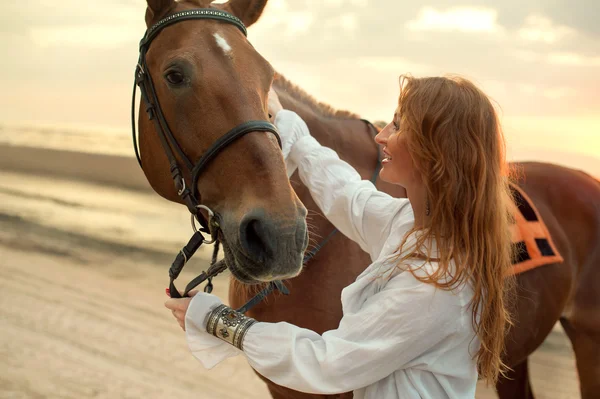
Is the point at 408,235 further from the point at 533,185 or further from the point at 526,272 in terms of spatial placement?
the point at 533,185

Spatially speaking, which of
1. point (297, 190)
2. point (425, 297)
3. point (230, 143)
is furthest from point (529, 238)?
point (230, 143)

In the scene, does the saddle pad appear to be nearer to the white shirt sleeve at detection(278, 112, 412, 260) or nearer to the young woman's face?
the white shirt sleeve at detection(278, 112, 412, 260)

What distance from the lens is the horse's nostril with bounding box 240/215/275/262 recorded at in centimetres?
121

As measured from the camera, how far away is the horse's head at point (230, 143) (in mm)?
1229

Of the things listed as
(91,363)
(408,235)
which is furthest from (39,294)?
(408,235)

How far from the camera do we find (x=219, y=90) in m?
1.33

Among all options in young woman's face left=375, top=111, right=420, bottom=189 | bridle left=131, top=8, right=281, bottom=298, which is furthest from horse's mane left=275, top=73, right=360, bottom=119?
young woman's face left=375, top=111, right=420, bottom=189

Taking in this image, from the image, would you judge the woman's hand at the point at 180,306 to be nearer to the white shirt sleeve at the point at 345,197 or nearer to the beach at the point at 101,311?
the white shirt sleeve at the point at 345,197

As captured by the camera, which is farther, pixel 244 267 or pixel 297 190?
pixel 297 190

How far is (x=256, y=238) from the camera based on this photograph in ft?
4.09

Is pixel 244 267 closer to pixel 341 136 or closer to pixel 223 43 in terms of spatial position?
pixel 223 43

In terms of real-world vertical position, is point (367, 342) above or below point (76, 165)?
above

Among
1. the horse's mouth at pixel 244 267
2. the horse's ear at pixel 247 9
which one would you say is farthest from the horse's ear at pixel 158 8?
the horse's mouth at pixel 244 267

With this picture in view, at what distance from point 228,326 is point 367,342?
31 cm
